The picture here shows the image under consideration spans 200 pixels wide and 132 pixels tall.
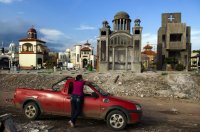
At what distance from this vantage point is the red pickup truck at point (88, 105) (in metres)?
8.43

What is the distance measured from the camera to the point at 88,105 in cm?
863

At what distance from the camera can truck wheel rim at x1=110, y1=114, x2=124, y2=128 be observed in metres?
8.41

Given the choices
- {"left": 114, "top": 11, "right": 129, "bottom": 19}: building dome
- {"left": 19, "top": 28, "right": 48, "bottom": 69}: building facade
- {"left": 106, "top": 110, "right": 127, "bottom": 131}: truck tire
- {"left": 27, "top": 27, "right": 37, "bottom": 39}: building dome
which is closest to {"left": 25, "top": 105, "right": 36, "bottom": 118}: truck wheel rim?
{"left": 106, "top": 110, "right": 127, "bottom": 131}: truck tire

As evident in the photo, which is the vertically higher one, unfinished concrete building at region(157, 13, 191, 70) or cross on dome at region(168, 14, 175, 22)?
cross on dome at region(168, 14, 175, 22)

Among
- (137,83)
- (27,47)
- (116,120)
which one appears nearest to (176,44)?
(137,83)

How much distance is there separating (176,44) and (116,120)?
122 ft

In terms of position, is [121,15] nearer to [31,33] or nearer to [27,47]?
[27,47]

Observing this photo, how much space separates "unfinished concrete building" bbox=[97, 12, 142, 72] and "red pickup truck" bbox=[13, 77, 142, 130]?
2517 centimetres

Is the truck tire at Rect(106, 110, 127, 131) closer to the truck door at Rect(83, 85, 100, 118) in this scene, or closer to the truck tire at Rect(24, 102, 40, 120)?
the truck door at Rect(83, 85, 100, 118)

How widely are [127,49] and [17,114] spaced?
25365mm

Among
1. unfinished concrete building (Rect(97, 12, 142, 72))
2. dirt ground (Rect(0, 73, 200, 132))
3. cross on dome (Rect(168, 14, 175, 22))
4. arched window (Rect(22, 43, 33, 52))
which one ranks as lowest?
dirt ground (Rect(0, 73, 200, 132))

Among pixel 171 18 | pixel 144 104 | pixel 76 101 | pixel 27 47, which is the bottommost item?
pixel 144 104

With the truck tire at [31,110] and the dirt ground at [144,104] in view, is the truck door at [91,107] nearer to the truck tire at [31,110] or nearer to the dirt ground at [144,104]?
the dirt ground at [144,104]

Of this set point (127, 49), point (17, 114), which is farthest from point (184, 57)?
point (17, 114)
